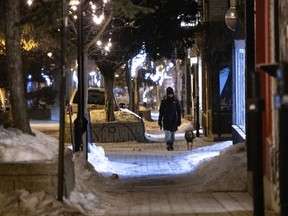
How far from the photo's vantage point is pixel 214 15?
74.9 feet

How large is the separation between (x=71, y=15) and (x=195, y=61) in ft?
35.4

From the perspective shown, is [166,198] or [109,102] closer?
[166,198]

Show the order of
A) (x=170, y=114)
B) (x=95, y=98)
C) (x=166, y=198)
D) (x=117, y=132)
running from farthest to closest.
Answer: (x=95, y=98) → (x=117, y=132) → (x=170, y=114) → (x=166, y=198)

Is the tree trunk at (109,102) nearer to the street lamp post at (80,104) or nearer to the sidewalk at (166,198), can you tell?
the sidewalk at (166,198)

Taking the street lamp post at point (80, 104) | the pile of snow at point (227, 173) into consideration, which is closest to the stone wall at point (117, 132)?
the street lamp post at point (80, 104)

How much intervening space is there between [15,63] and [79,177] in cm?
228

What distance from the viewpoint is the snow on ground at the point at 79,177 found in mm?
7719

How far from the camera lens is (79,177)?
1028 centimetres

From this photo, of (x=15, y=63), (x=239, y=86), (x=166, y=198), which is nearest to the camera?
(x=15, y=63)

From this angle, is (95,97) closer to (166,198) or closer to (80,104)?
(80,104)

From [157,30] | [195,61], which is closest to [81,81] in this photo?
[157,30]

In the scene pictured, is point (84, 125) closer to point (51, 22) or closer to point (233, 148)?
point (233, 148)

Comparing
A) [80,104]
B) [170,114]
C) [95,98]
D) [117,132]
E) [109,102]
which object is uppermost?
[95,98]

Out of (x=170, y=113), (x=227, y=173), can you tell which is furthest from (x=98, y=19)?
(x=227, y=173)
